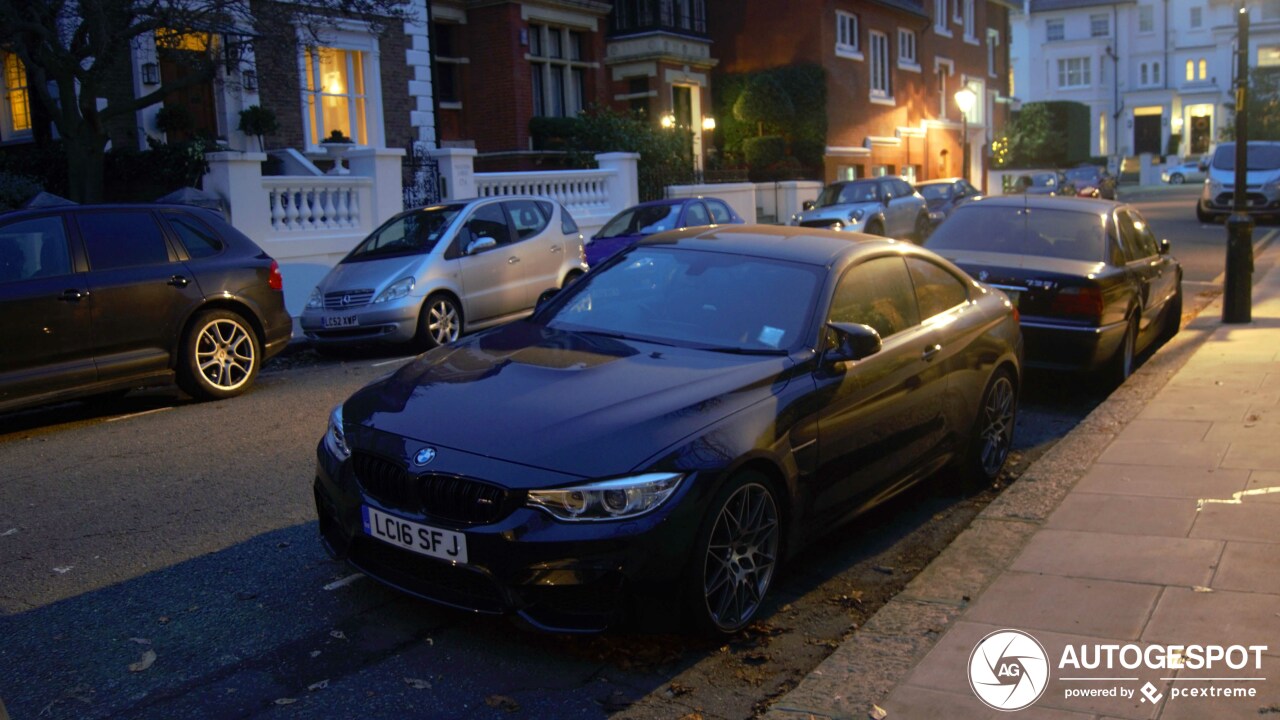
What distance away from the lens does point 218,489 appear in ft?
21.9

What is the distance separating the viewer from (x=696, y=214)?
58.3 feet

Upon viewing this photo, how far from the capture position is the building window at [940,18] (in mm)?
44719

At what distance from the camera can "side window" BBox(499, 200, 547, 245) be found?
13.6 m

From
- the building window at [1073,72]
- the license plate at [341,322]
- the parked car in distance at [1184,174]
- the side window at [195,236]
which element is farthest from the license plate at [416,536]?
the building window at [1073,72]

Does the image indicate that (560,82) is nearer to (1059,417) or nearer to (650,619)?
(1059,417)

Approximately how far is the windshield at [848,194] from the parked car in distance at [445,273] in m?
12.6

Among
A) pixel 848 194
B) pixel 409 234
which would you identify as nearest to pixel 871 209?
pixel 848 194

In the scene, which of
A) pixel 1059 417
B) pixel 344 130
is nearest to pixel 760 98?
pixel 344 130

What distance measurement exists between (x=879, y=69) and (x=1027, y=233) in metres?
32.2

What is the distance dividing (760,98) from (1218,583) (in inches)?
1196

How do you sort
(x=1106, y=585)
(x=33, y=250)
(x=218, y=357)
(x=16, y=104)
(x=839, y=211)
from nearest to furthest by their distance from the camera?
(x=1106, y=585), (x=33, y=250), (x=218, y=357), (x=16, y=104), (x=839, y=211)

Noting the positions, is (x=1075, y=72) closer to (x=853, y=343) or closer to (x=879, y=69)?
(x=879, y=69)

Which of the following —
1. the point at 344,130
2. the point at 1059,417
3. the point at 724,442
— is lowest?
the point at 1059,417

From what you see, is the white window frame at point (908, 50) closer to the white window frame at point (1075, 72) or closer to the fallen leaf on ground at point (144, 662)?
the white window frame at point (1075, 72)
